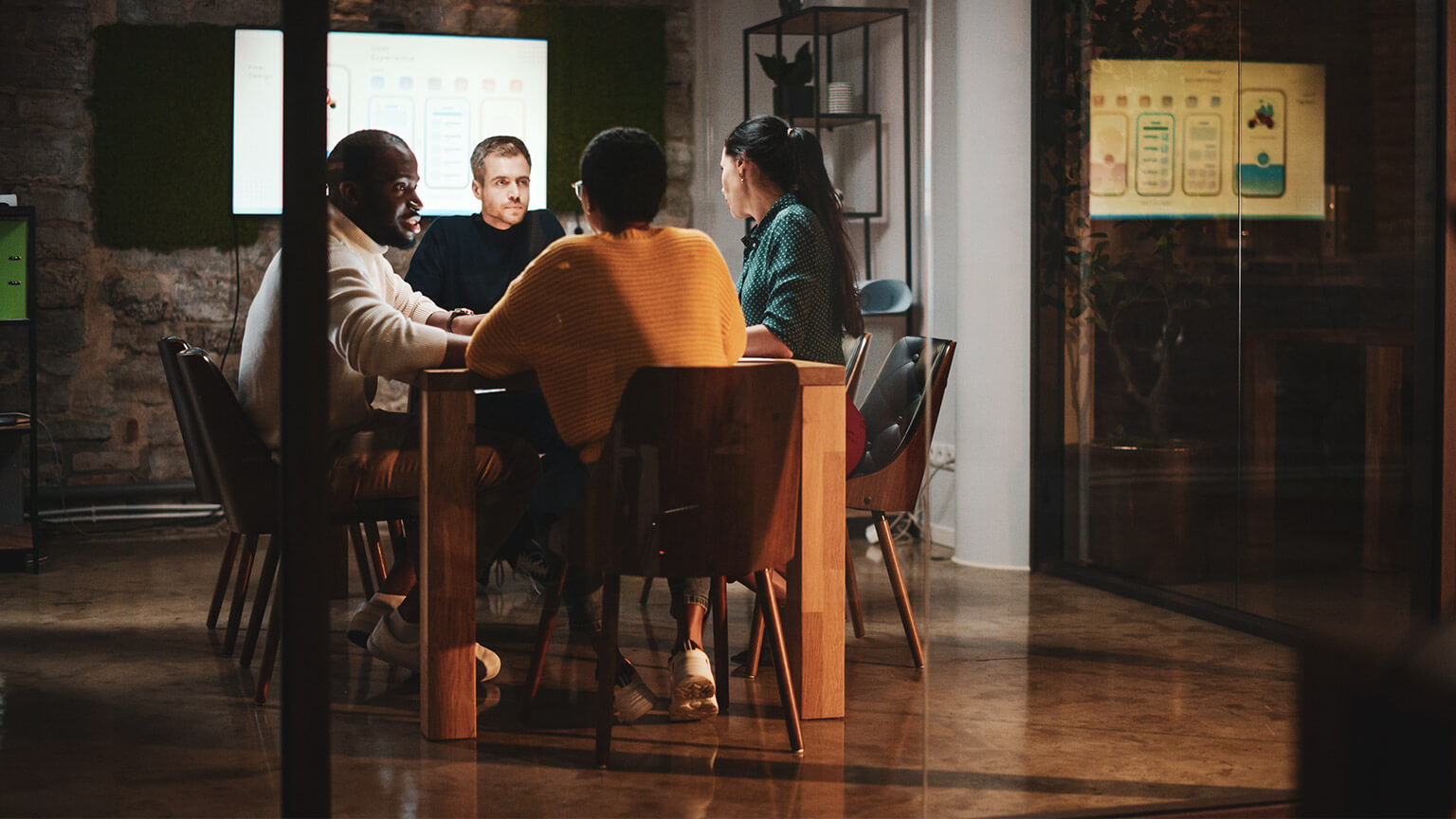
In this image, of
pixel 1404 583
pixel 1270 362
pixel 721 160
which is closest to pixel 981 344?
pixel 1270 362

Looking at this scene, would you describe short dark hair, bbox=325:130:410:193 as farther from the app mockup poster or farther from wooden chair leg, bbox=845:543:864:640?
the app mockup poster

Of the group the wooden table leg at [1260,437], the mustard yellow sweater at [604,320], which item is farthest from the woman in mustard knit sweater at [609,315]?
the wooden table leg at [1260,437]

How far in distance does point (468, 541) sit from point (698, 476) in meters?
0.42

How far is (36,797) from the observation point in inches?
97.3

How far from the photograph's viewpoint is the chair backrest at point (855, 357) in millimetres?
2379

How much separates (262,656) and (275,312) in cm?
86

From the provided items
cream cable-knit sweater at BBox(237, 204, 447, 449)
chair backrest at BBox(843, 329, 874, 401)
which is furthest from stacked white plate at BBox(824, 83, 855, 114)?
cream cable-knit sweater at BBox(237, 204, 447, 449)

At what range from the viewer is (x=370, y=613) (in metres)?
2.55

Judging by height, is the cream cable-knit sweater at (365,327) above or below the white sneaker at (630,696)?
above

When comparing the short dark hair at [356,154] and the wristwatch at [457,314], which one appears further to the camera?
the wristwatch at [457,314]

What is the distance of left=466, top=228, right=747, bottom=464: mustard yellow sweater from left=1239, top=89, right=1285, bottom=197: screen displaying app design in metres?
2.08

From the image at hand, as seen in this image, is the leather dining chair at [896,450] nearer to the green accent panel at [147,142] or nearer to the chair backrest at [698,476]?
the chair backrest at [698,476]

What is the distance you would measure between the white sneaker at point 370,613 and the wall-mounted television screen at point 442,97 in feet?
2.60

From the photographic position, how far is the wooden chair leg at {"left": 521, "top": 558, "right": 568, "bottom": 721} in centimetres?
236
